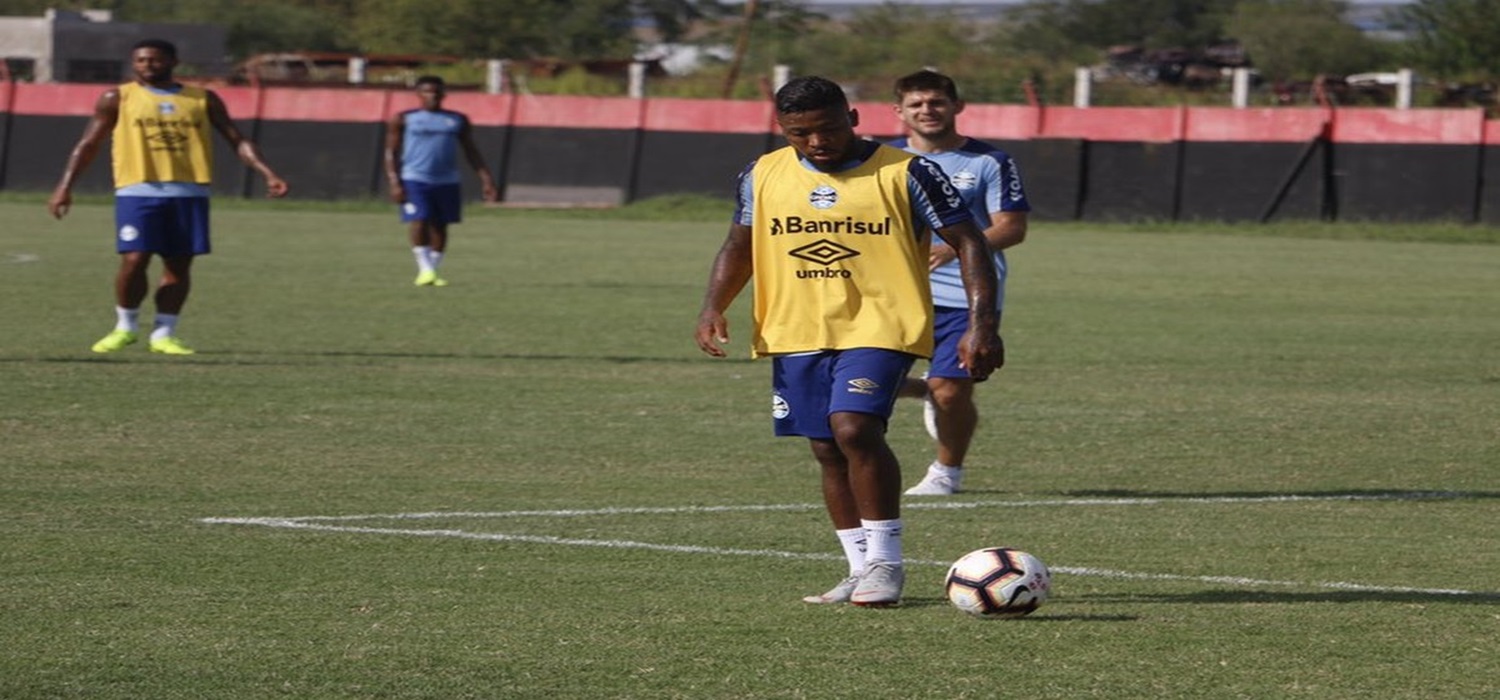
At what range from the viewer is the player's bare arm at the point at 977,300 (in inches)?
287

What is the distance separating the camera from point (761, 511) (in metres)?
9.66

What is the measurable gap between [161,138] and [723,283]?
8.60m

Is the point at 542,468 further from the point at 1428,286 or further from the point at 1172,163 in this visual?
the point at 1172,163

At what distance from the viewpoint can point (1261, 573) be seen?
823 cm

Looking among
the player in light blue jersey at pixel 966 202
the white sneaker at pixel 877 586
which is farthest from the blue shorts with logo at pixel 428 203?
the white sneaker at pixel 877 586

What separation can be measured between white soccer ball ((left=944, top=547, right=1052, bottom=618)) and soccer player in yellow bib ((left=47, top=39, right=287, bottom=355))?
9049 millimetres

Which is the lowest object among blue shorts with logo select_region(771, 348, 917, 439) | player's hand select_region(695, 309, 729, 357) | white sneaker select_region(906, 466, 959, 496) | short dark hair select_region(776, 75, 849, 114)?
white sneaker select_region(906, 466, 959, 496)

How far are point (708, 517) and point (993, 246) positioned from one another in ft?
5.40

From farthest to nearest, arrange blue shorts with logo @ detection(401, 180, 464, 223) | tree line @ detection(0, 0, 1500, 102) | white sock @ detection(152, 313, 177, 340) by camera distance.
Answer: tree line @ detection(0, 0, 1500, 102), blue shorts with logo @ detection(401, 180, 464, 223), white sock @ detection(152, 313, 177, 340)

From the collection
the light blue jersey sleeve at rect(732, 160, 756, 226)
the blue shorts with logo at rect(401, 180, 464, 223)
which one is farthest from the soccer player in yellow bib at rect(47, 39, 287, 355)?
the light blue jersey sleeve at rect(732, 160, 756, 226)

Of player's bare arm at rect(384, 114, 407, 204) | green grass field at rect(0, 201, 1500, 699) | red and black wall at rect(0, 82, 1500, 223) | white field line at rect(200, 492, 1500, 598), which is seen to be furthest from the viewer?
red and black wall at rect(0, 82, 1500, 223)

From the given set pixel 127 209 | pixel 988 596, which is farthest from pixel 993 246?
pixel 127 209

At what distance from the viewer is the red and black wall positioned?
118 ft

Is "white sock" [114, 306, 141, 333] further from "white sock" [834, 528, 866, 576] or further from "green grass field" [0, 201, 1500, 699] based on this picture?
"white sock" [834, 528, 866, 576]
